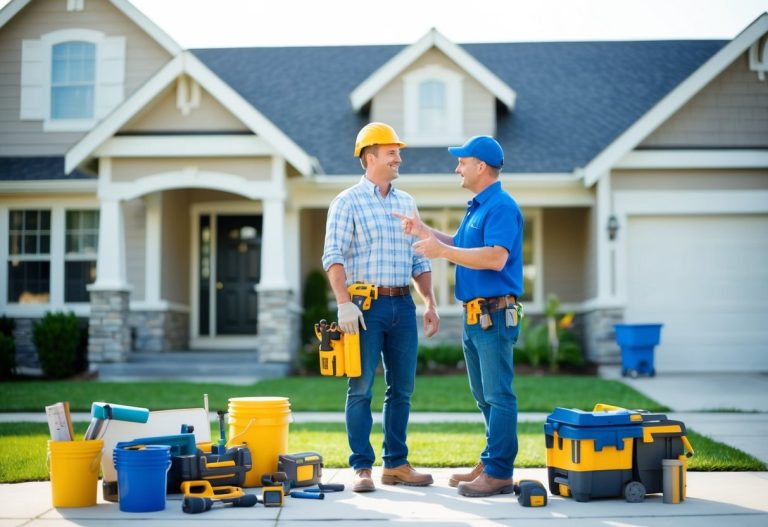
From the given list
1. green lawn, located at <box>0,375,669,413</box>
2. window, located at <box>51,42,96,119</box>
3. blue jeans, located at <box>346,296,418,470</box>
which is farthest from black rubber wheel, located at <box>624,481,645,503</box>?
window, located at <box>51,42,96,119</box>

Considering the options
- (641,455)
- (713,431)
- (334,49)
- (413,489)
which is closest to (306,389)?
(713,431)

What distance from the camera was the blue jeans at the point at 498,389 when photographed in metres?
5.06

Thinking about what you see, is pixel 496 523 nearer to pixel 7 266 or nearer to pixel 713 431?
pixel 713 431

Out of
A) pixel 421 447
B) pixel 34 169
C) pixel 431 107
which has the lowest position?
pixel 421 447

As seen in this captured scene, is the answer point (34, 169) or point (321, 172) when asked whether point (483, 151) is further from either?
point (34, 169)

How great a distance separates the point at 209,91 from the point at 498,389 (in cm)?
994

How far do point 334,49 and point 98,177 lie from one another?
658 centimetres

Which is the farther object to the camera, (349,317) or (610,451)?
(349,317)

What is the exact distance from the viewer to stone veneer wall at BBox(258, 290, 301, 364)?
45.1ft

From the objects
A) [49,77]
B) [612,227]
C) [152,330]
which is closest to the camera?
[612,227]

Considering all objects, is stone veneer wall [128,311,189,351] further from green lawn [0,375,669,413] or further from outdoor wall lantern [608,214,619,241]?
outdoor wall lantern [608,214,619,241]

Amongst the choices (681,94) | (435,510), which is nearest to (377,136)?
(435,510)

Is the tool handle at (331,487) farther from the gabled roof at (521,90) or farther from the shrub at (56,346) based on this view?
the gabled roof at (521,90)

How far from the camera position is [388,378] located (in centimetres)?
561
